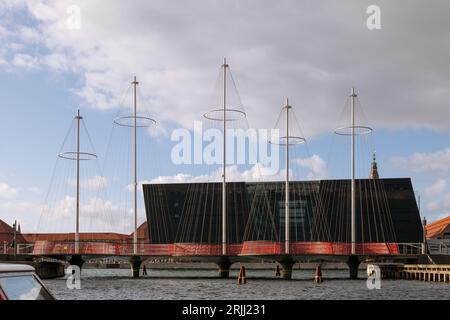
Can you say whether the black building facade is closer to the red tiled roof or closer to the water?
the red tiled roof

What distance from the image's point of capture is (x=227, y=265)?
68812 mm

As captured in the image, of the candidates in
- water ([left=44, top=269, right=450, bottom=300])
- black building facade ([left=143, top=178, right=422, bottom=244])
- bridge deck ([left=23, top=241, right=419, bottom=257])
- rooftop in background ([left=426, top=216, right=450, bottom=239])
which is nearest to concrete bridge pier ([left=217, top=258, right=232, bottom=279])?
bridge deck ([left=23, top=241, right=419, bottom=257])

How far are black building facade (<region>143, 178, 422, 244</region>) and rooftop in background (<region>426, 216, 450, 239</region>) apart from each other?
2566cm

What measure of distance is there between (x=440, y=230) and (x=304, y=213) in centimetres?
4077

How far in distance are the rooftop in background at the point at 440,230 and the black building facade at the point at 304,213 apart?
2566cm

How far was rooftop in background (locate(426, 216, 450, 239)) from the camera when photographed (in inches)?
5413

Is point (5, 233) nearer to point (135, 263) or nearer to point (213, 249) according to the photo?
point (135, 263)

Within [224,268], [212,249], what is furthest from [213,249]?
[224,268]

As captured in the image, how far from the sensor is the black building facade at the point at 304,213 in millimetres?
112500

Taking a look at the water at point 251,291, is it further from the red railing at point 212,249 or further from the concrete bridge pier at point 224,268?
the concrete bridge pier at point 224,268

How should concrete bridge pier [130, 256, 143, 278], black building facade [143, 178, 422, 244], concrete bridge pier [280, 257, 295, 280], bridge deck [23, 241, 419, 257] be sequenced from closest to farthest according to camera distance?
bridge deck [23, 241, 419, 257]
concrete bridge pier [280, 257, 295, 280]
concrete bridge pier [130, 256, 143, 278]
black building facade [143, 178, 422, 244]

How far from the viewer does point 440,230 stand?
463 ft
